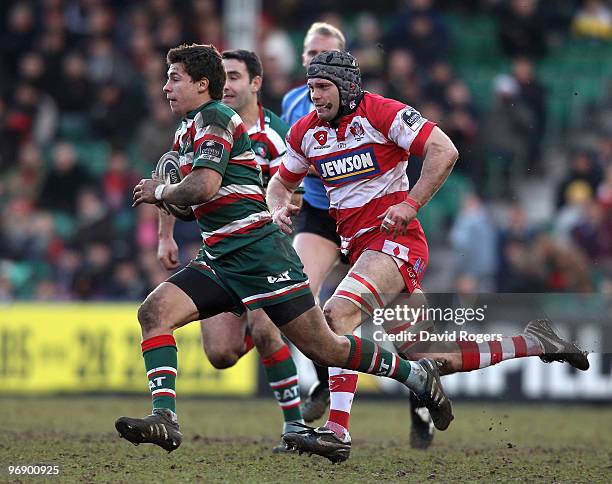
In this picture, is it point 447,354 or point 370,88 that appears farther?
point 370,88

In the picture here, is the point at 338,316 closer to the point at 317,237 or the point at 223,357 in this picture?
the point at 223,357

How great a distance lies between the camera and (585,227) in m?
15.0

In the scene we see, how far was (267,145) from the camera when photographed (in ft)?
29.6

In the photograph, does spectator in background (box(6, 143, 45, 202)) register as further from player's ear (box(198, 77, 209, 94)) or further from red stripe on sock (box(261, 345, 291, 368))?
player's ear (box(198, 77, 209, 94))

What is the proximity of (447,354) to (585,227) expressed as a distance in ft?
23.5

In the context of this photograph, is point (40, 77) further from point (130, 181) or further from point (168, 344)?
point (168, 344)

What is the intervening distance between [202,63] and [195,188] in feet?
2.71

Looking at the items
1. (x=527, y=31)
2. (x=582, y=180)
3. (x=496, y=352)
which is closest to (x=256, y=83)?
(x=496, y=352)

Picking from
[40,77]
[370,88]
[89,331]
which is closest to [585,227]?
[370,88]

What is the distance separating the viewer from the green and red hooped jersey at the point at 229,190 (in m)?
7.15

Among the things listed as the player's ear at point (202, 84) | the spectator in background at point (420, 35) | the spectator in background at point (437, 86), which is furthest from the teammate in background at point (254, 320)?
the spectator in background at point (420, 35)

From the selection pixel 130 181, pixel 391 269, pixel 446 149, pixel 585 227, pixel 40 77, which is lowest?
pixel 391 269

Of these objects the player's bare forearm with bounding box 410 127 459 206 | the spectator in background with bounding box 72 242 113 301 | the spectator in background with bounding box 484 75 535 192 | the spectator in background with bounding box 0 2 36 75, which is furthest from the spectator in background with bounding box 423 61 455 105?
the player's bare forearm with bounding box 410 127 459 206

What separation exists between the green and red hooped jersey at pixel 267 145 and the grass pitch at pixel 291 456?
2061mm
